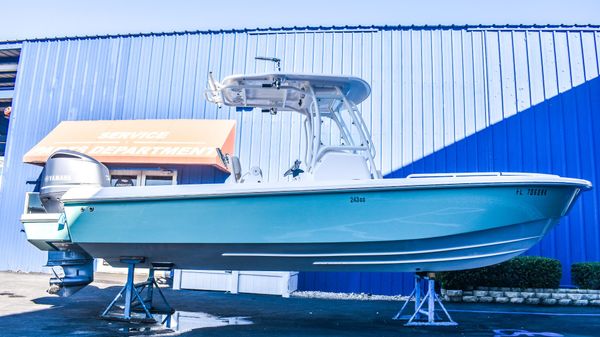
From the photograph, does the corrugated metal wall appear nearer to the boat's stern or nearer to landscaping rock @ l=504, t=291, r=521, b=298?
landscaping rock @ l=504, t=291, r=521, b=298

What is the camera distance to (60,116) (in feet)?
36.7

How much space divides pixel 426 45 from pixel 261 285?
6.47 metres

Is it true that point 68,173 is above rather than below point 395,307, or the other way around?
above

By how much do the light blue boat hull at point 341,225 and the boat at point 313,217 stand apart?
0.01 meters

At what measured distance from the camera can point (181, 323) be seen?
197 inches

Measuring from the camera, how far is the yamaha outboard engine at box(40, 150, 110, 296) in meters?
5.04

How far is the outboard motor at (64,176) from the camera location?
504cm

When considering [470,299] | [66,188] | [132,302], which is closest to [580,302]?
[470,299]

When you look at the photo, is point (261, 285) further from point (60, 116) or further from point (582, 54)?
point (582, 54)

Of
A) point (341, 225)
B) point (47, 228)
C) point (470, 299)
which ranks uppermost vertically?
point (341, 225)

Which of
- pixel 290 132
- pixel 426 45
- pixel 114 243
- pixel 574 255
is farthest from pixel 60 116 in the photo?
pixel 574 255

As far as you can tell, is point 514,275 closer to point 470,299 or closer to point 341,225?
point 470,299

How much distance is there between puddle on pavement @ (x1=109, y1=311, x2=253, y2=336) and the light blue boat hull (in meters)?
0.76

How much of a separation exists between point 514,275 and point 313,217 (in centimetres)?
494
